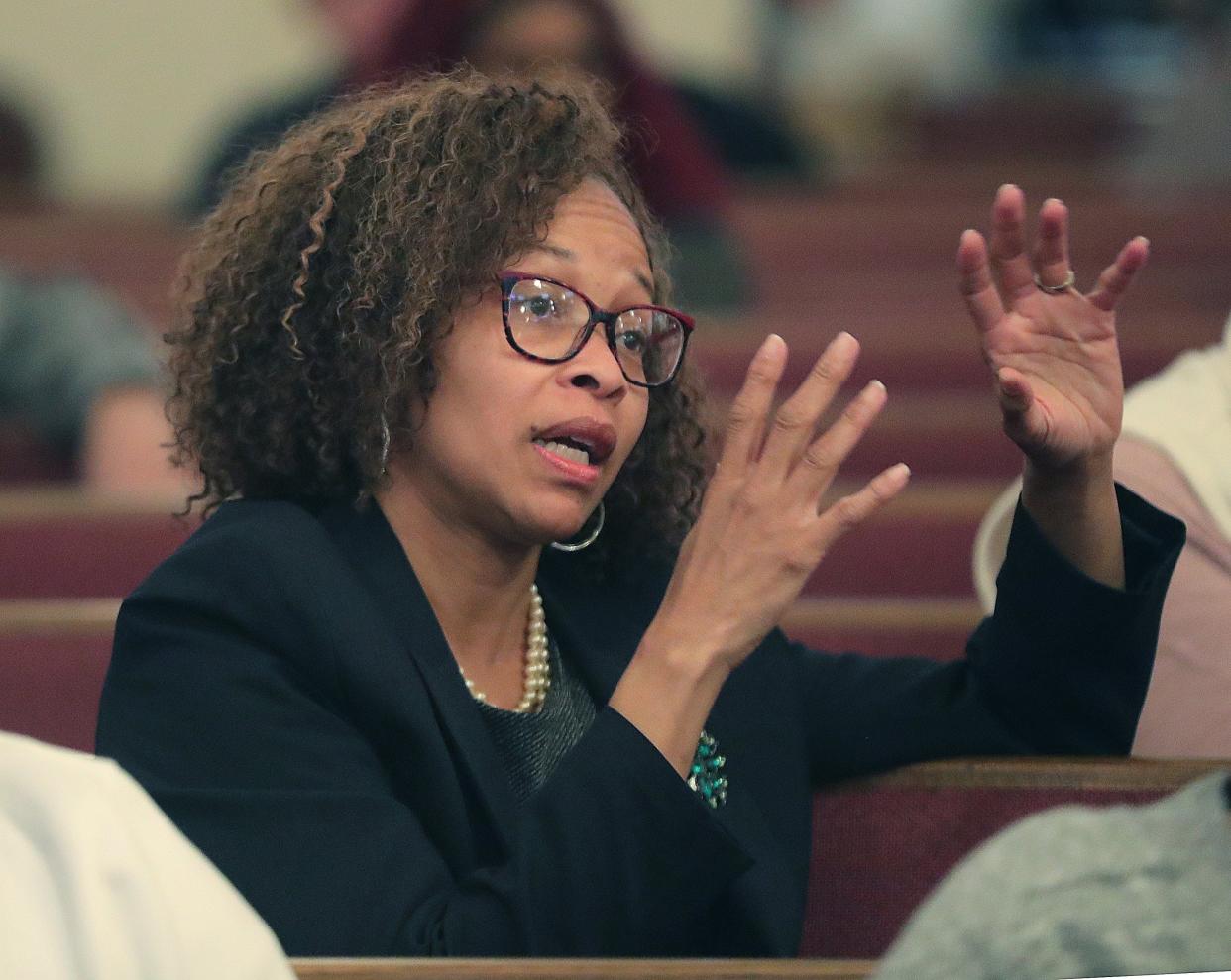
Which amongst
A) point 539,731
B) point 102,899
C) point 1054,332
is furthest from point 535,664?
point 102,899

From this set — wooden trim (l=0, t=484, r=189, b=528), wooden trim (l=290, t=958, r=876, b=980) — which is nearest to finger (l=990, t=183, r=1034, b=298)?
wooden trim (l=290, t=958, r=876, b=980)

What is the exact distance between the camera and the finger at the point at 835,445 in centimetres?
104

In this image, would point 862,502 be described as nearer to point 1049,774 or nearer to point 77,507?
point 1049,774

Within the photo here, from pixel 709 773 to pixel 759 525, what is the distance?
0.21 meters

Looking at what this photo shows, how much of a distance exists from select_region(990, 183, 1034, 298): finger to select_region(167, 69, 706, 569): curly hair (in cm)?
23

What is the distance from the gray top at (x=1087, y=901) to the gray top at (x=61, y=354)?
1.54 metres

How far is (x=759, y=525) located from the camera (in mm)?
1052

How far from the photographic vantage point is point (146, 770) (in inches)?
40.9

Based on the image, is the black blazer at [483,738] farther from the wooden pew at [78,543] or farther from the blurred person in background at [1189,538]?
the wooden pew at [78,543]

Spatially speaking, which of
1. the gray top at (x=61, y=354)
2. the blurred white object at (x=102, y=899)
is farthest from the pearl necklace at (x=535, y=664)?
the gray top at (x=61, y=354)

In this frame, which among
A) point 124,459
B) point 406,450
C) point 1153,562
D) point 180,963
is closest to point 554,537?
point 406,450

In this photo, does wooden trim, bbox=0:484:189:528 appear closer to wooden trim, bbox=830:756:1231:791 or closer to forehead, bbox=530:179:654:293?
forehead, bbox=530:179:654:293

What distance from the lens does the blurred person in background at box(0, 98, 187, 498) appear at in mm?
2051

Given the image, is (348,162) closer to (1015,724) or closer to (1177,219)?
(1015,724)
